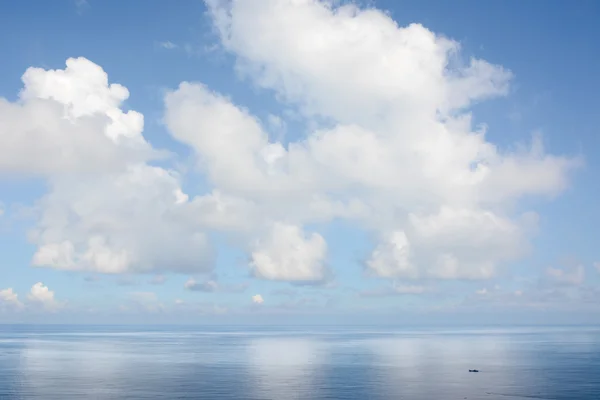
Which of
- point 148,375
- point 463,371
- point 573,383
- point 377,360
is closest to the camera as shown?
point 573,383

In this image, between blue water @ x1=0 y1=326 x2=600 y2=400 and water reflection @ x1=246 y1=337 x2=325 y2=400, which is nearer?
blue water @ x1=0 y1=326 x2=600 y2=400

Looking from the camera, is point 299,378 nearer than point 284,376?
Yes

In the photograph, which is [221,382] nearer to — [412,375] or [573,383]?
[412,375]

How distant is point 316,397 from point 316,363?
178ft

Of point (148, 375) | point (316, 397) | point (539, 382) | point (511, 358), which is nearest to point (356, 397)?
point (316, 397)

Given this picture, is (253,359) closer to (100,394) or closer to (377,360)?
(377,360)

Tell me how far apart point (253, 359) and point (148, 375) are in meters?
45.1

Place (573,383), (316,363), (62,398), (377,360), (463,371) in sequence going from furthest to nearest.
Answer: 1. (377,360)
2. (316,363)
3. (463,371)
4. (573,383)
5. (62,398)

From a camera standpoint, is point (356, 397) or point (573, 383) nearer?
point (356, 397)

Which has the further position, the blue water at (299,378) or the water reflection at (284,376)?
the water reflection at (284,376)

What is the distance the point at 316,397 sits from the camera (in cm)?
8112

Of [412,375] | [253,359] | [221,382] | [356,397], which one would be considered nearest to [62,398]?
[221,382]

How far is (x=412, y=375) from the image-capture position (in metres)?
109

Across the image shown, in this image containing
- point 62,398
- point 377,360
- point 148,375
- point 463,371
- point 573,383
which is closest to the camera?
point 62,398
